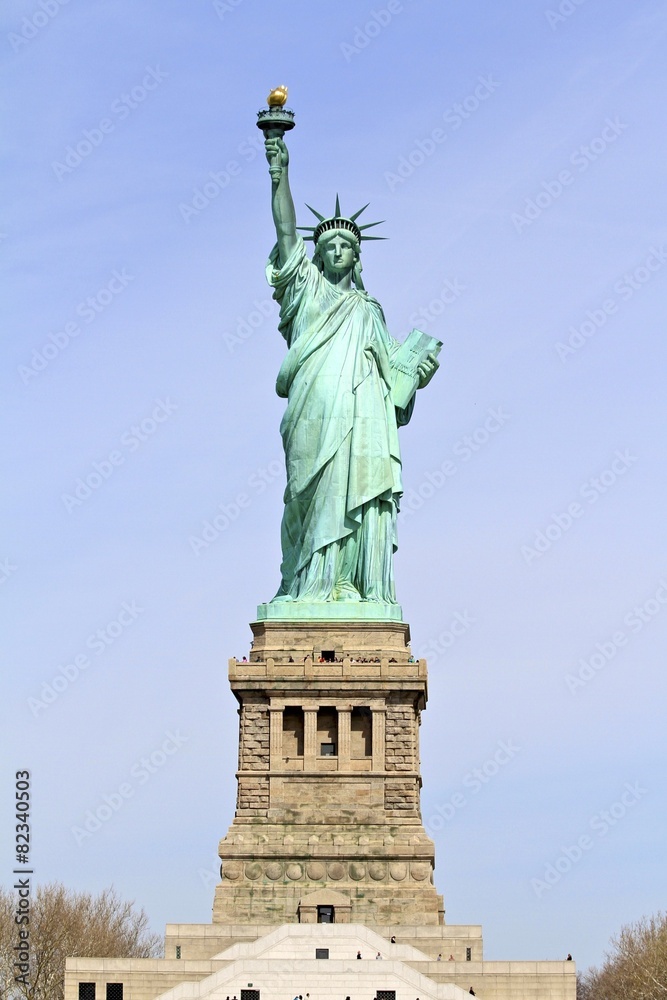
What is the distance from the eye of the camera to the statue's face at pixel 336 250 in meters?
59.3

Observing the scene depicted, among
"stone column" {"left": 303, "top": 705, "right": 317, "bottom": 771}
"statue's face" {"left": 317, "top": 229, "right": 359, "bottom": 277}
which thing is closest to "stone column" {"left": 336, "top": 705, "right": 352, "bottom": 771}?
"stone column" {"left": 303, "top": 705, "right": 317, "bottom": 771}

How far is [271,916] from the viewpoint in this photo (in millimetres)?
53719

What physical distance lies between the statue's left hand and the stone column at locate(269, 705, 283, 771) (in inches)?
359

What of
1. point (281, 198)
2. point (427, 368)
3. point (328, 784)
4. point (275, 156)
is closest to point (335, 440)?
point (427, 368)

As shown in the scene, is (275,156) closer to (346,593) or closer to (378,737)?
(346,593)

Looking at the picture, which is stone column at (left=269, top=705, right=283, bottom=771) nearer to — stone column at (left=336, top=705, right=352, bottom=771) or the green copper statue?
stone column at (left=336, top=705, right=352, bottom=771)

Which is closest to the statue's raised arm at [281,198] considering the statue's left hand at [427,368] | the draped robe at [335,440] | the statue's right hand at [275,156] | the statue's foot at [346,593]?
the statue's right hand at [275,156]

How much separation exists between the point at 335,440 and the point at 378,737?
714 centimetres

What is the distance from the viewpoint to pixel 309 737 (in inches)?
2178

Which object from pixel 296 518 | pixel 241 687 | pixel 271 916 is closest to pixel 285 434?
pixel 296 518

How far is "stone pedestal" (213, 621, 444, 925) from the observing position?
53875 mm

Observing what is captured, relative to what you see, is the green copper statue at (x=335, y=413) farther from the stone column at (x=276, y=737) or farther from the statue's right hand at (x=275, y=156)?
the stone column at (x=276, y=737)

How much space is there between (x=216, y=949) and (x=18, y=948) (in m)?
5.74

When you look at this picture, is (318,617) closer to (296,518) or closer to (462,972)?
(296,518)
